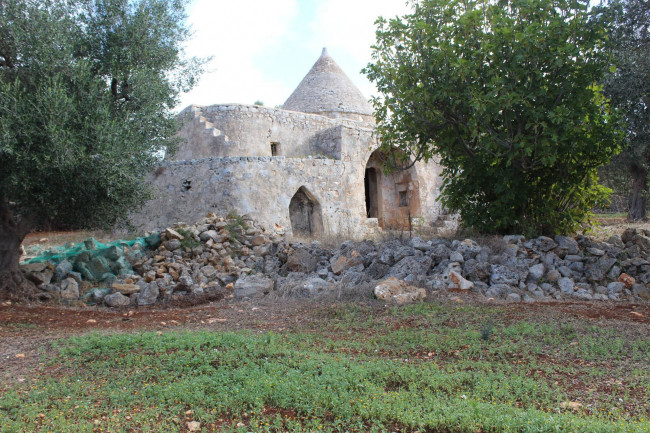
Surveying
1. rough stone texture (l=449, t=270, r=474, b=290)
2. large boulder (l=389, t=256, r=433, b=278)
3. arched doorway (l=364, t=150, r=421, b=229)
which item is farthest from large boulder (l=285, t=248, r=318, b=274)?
arched doorway (l=364, t=150, r=421, b=229)

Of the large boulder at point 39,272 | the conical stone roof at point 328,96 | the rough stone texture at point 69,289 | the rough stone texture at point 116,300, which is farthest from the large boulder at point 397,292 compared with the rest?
the conical stone roof at point 328,96

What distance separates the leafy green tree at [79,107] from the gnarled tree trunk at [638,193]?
1398cm

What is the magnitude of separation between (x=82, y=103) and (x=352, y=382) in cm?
559

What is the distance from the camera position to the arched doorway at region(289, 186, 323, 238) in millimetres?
15859

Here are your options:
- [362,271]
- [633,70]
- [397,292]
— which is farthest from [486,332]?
[633,70]

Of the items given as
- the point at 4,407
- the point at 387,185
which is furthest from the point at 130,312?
the point at 387,185

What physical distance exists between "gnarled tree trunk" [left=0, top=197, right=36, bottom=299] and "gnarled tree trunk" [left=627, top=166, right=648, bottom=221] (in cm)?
1624

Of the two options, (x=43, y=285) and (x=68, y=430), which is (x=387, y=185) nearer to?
(x=43, y=285)

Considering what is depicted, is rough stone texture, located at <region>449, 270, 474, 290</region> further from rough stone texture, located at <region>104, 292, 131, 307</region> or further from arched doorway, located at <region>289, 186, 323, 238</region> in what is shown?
arched doorway, located at <region>289, 186, 323, 238</region>

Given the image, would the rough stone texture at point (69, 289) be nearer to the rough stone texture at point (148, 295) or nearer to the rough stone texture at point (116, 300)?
the rough stone texture at point (116, 300)

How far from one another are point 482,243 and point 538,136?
2133 millimetres

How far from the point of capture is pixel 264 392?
370 cm

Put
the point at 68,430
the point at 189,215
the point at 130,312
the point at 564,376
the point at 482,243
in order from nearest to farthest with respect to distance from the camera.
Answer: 1. the point at 68,430
2. the point at 564,376
3. the point at 130,312
4. the point at 482,243
5. the point at 189,215

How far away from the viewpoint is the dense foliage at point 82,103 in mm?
6422
